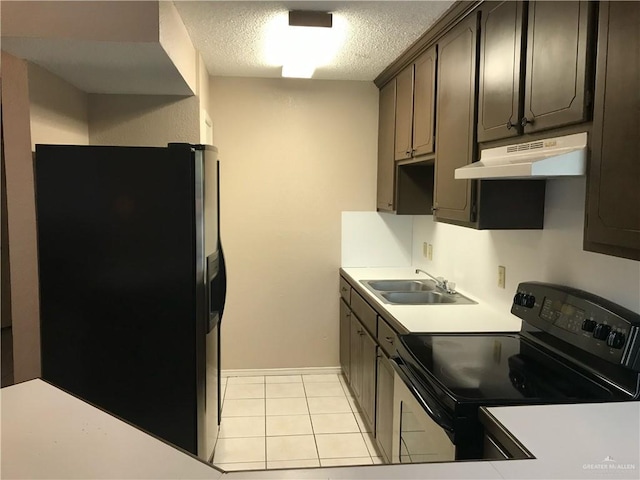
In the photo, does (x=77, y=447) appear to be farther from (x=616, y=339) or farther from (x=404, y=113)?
(x=404, y=113)

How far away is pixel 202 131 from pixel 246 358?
1.92 meters

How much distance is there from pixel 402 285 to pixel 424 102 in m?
1.30

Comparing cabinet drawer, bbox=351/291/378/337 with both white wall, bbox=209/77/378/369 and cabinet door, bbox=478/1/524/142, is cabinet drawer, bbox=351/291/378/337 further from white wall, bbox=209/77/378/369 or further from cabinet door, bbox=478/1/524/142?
cabinet door, bbox=478/1/524/142

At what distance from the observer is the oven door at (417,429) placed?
5.27ft

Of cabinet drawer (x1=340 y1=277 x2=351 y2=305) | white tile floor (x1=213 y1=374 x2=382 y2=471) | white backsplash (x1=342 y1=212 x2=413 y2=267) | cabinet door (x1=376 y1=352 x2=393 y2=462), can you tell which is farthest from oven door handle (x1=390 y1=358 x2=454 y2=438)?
white backsplash (x1=342 y1=212 x2=413 y2=267)

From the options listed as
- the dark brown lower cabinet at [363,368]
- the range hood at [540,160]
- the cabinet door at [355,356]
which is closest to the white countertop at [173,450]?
the range hood at [540,160]

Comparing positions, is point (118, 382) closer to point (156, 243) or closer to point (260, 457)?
point (156, 243)

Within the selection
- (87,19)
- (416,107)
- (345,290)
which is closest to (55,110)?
(87,19)

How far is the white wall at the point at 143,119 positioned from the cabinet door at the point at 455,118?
1564 mm

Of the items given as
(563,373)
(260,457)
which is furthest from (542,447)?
(260,457)

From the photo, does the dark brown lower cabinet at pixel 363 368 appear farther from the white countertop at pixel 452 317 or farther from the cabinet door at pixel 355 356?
the white countertop at pixel 452 317

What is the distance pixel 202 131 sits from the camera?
11.4ft

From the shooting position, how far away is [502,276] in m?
2.69

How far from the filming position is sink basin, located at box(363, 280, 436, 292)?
3.59 meters
